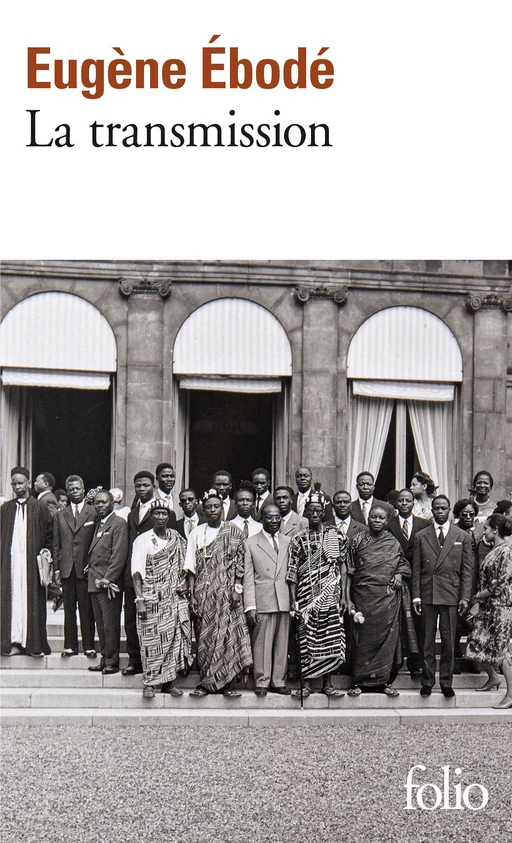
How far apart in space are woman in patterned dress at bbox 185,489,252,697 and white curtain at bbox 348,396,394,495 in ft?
20.0

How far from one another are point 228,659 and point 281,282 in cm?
760

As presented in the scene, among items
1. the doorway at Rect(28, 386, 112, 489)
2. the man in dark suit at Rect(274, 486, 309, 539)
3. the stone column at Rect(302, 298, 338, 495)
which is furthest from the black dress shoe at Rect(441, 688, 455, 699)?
the doorway at Rect(28, 386, 112, 489)

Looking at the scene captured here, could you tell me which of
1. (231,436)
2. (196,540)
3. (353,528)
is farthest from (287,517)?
(231,436)

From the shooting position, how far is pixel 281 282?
15.8 m

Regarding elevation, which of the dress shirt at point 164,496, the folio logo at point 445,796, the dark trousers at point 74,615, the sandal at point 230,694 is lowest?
the folio logo at point 445,796

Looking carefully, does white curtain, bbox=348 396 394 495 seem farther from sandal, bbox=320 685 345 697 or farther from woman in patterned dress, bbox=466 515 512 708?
sandal, bbox=320 685 345 697

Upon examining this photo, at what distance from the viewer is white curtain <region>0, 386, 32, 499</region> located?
50.8 ft

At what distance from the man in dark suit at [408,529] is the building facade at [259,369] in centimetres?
455

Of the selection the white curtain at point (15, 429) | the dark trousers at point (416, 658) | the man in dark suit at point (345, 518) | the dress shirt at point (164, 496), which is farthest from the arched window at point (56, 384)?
the dark trousers at point (416, 658)

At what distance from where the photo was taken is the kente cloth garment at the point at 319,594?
32.7 ft

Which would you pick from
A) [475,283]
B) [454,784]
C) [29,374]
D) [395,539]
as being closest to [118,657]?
[395,539]

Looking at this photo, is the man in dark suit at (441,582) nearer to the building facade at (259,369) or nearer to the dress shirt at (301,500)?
the dress shirt at (301,500)

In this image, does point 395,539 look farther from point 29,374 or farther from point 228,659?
point 29,374

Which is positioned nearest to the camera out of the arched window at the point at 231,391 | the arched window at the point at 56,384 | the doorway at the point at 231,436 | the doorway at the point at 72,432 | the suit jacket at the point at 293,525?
the suit jacket at the point at 293,525
